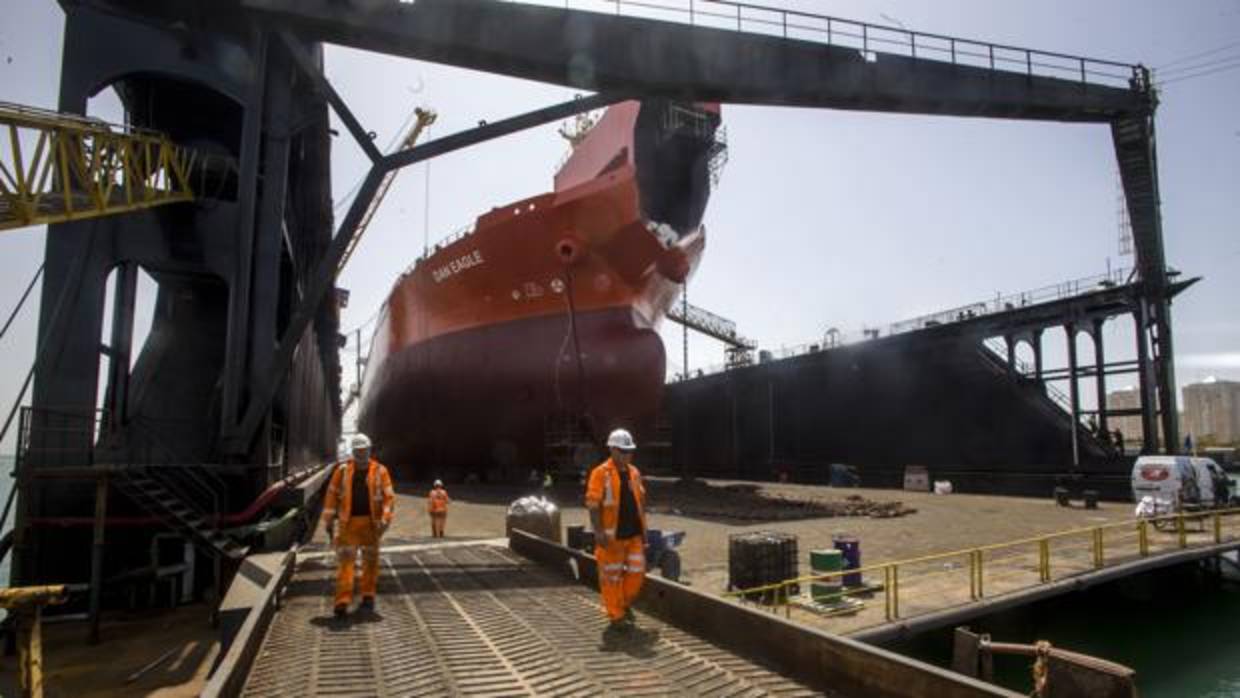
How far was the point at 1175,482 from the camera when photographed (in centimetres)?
1591

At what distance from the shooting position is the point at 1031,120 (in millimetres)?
18641

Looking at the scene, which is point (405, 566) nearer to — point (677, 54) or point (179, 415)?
point (179, 415)

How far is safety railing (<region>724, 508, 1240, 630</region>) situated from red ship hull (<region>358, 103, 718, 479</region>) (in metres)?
12.2

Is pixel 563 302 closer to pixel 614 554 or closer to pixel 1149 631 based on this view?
pixel 1149 631

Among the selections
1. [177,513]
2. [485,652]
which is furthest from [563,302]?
[485,652]

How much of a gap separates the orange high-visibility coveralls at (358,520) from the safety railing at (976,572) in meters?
3.82

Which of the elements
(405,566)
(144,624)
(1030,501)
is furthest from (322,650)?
(1030,501)

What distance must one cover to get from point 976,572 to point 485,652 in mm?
8097

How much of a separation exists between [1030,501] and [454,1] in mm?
20060

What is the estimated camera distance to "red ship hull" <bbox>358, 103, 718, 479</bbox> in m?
21.5

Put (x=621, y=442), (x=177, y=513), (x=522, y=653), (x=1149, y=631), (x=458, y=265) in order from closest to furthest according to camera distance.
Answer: (x=522, y=653) < (x=621, y=442) < (x=177, y=513) < (x=1149, y=631) < (x=458, y=265)

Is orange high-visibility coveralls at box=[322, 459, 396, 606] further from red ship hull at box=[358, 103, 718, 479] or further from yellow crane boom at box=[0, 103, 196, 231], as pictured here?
red ship hull at box=[358, 103, 718, 479]

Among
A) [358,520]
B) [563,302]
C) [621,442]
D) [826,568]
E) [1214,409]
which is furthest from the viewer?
[1214,409]

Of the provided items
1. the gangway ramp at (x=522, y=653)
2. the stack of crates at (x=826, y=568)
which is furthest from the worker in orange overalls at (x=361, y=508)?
the stack of crates at (x=826, y=568)
